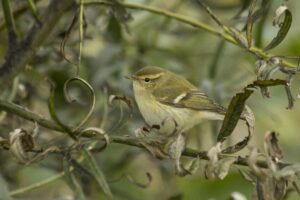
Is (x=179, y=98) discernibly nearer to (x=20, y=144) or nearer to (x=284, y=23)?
(x=284, y=23)

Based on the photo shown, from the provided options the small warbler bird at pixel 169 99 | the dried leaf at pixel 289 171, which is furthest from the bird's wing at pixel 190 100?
the dried leaf at pixel 289 171

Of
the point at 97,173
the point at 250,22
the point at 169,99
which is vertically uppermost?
the point at 250,22

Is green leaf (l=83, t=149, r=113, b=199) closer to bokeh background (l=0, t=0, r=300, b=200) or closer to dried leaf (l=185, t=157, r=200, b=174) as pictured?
dried leaf (l=185, t=157, r=200, b=174)

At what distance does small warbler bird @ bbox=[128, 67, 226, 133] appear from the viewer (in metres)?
2.90

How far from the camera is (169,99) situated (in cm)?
327

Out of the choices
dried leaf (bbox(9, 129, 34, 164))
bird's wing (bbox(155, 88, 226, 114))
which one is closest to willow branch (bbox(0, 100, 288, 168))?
dried leaf (bbox(9, 129, 34, 164))

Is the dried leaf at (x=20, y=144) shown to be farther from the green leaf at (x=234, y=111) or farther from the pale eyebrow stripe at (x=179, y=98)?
the pale eyebrow stripe at (x=179, y=98)

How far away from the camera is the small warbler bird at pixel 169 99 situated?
9.52ft

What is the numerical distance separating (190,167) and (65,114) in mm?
1385

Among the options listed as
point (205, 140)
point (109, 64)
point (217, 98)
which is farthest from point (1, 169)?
point (205, 140)

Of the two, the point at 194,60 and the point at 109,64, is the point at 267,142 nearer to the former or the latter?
the point at 109,64

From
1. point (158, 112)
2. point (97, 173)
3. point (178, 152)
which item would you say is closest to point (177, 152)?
point (178, 152)

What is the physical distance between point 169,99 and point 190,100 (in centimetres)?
17

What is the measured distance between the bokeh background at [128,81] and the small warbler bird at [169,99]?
5cm
